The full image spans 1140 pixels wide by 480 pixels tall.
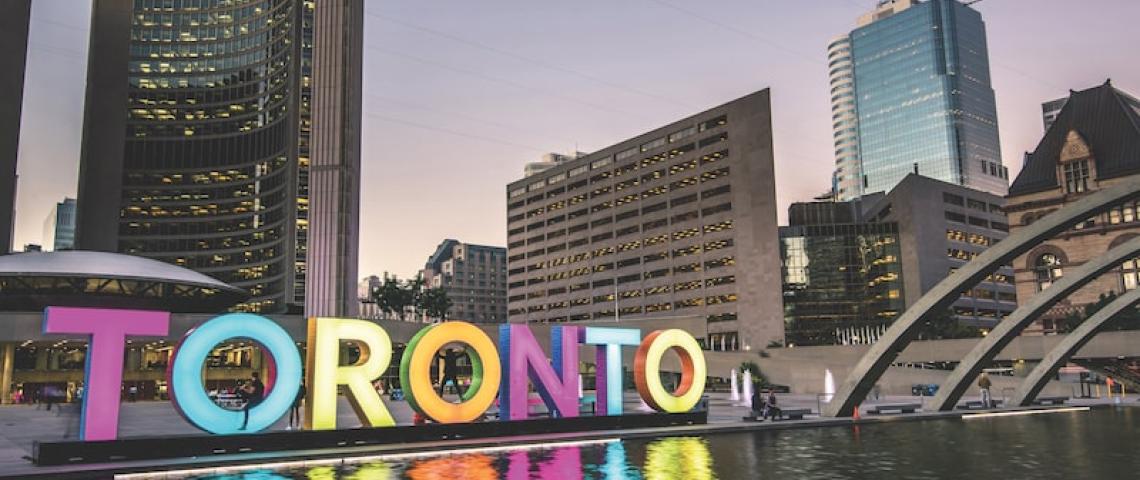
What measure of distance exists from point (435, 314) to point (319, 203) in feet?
206

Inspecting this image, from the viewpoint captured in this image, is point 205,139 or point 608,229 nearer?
point 205,139

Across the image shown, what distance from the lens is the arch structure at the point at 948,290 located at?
30.9m

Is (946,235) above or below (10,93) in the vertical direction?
below

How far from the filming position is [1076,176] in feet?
366

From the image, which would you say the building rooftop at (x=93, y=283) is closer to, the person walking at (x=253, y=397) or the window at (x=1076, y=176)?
the person walking at (x=253, y=397)

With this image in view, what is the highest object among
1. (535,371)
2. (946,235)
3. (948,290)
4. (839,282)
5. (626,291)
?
(946,235)

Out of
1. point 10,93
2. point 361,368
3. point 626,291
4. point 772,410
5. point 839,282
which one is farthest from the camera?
point 626,291

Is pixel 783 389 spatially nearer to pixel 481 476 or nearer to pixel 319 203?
pixel 319 203

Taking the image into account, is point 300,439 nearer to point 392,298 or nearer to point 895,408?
point 895,408

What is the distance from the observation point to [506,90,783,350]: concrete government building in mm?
126688

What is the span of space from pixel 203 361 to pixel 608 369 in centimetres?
1348

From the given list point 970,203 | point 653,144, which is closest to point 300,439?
point 653,144

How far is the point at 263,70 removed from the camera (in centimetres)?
13662

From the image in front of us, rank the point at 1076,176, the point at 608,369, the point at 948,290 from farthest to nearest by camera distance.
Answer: the point at 1076,176, the point at 948,290, the point at 608,369
